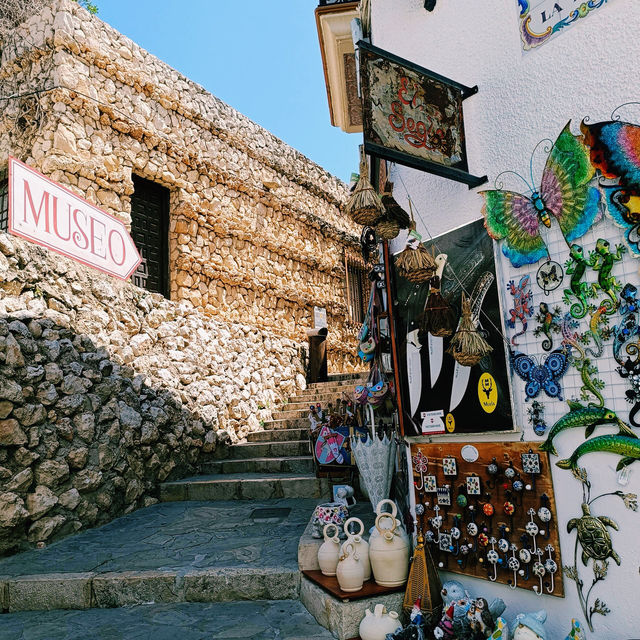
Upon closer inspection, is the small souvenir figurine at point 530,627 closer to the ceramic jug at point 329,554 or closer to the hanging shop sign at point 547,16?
the ceramic jug at point 329,554

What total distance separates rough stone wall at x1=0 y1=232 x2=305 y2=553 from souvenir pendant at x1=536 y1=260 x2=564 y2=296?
13.7ft

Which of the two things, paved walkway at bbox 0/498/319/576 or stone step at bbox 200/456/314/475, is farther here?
stone step at bbox 200/456/314/475

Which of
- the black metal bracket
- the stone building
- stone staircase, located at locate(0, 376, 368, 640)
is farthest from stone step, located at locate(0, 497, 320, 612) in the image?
the black metal bracket

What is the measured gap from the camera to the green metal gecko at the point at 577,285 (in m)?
2.51

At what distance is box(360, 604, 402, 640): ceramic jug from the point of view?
280 centimetres

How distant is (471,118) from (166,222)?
5332 mm

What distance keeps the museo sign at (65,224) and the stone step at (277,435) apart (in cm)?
315

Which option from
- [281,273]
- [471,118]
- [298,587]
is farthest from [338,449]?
[281,273]

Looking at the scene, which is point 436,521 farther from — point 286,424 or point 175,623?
point 286,424

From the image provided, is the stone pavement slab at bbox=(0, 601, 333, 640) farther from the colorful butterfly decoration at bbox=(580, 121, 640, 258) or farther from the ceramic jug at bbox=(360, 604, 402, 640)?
the colorful butterfly decoration at bbox=(580, 121, 640, 258)

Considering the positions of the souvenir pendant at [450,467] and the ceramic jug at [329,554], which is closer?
the souvenir pendant at [450,467]

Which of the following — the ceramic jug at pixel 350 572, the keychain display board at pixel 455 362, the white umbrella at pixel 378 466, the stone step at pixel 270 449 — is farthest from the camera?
the stone step at pixel 270 449

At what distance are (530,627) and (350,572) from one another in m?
1.11

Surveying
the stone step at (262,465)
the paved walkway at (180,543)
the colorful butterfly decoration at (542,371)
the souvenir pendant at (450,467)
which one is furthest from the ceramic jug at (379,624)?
the stone step at (262,465)
